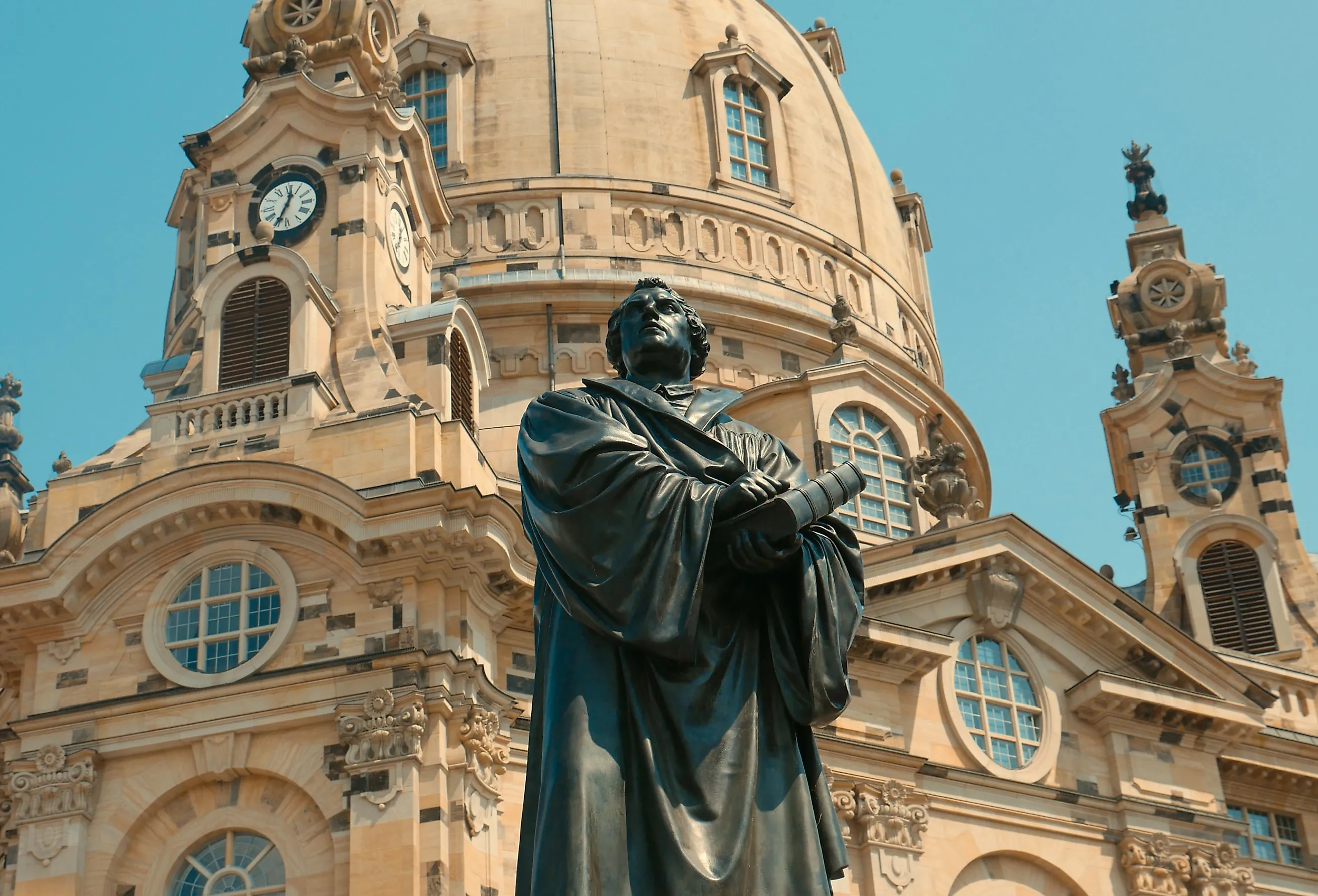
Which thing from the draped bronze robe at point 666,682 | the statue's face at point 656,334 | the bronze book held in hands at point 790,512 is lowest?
the draped bronze robe at point 666,682

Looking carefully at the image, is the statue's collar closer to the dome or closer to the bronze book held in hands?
the bronze book held in hands

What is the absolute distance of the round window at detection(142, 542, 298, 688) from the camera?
25.7 m

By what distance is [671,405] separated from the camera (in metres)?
6.63

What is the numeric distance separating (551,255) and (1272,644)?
16.2 meters

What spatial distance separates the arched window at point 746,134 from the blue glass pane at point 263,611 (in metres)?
20.3

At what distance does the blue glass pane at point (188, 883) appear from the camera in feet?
81.1

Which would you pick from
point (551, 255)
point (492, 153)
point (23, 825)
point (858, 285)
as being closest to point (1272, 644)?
point (858, 285)

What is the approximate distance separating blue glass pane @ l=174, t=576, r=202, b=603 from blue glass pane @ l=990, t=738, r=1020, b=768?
12.4m

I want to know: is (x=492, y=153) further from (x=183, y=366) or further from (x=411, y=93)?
(x=183, y=366)

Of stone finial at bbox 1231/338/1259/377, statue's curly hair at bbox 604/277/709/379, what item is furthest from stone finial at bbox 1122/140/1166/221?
statue's curly hair at bbox 604/277/709/379

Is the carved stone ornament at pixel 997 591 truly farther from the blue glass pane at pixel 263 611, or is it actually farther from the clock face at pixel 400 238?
the blue glass pane at pixel 263 611

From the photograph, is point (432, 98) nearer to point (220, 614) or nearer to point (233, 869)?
point (220, 614)

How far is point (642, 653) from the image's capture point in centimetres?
603

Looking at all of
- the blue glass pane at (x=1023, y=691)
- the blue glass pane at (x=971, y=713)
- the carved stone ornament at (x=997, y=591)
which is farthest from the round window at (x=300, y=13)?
the blue glass pane at (x=1023, y=691)
